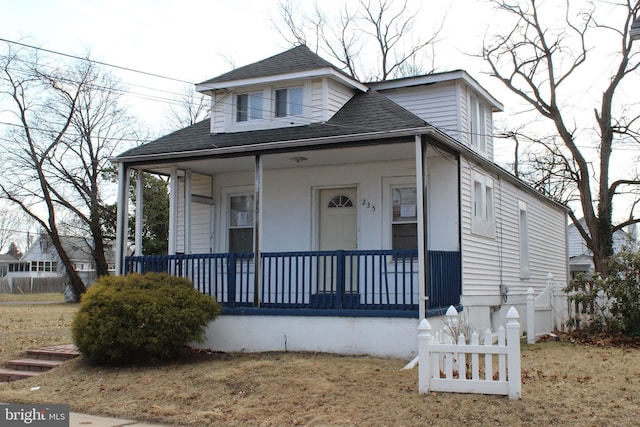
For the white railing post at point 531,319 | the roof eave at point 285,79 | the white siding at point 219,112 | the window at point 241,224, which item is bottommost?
the white railing post at point 531,319

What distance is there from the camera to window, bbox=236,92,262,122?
13.9 m

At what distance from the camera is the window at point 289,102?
13543mm

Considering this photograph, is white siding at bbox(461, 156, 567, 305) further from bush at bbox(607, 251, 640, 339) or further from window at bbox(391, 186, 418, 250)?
bush at bbox(607, 251, 640, 339)

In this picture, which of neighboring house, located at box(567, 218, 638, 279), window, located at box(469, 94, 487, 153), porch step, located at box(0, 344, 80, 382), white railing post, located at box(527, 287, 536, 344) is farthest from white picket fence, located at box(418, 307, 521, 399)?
neighboring house, located at box(567, 218, 638, 279)

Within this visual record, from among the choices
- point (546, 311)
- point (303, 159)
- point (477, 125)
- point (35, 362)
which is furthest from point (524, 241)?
point (35, 362)

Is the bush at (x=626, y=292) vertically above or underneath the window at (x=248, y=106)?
underneath

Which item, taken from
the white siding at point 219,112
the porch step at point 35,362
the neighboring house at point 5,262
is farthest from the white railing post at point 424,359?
the neighboring house at point 5,262

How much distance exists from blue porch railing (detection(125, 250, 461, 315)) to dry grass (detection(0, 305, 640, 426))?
1.00 meters

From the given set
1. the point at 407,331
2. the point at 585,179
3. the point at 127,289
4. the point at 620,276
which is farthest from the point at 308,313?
the point at 585,179

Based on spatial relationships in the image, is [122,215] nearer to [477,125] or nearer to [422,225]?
[422,225]

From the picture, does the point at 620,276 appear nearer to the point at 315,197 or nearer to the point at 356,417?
the point at 315,197

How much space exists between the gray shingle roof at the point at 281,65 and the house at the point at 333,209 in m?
0.06

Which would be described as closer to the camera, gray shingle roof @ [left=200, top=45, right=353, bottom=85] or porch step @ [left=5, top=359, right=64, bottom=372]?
porch step @ [left=5, top=359, right=64, bottom=372]

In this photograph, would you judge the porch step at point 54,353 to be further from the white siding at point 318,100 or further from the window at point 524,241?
the window at point 524,241
